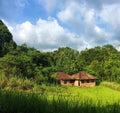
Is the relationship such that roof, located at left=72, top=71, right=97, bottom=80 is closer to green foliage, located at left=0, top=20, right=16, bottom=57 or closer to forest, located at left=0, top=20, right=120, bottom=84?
forest, located at left=0, top=20, right=120, bottom=84

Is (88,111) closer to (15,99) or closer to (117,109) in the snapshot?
(117,109)

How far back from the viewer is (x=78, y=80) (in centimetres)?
5134

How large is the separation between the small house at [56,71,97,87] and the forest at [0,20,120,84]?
2098mm

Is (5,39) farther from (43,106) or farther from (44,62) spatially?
(43,106)

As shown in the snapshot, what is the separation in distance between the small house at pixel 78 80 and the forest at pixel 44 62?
210 cm

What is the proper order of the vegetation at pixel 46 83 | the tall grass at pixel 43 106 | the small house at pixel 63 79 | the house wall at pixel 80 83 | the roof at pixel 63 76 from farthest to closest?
the house wall at pixel 80 83 → the small house at pixel 63 79 → the roof at pixel 63 76 → the vegetation at pixel 46 83 → the tall grass at pixel 43 106

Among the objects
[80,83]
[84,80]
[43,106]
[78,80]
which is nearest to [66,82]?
[78,80]

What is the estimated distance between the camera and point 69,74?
182 ft

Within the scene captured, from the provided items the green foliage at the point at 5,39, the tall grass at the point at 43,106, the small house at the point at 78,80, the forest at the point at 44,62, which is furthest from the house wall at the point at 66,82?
the tall grass at the point at 43,106

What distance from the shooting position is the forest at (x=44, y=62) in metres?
34.5

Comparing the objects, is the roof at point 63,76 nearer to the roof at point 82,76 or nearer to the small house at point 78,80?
the small house at point 78,80

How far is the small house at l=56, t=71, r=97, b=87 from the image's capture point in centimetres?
5112

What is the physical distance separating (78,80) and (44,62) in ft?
43.0

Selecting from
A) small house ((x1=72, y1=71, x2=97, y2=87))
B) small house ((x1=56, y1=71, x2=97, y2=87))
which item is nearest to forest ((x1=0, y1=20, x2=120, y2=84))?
small house ((x1=56, y1=71, x2=97, y2=87))
